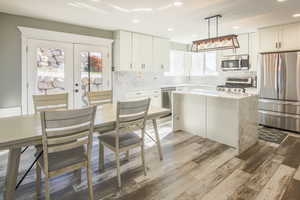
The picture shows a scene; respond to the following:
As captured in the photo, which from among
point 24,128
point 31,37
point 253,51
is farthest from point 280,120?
point 31,37

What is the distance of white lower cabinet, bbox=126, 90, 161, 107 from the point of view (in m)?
5.11

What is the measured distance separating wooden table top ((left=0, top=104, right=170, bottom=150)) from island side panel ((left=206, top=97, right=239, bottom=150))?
5.13 feet

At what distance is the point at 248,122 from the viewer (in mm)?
3330

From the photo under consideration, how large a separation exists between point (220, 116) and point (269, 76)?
2039mm

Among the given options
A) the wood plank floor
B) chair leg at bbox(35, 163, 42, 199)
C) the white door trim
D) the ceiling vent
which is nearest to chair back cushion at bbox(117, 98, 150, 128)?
the wood plank floor

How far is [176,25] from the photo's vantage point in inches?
171

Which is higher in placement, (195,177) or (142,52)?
(142,52)

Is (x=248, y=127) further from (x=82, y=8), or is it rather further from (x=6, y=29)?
(x=6, y=29)

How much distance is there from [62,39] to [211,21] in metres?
3.29

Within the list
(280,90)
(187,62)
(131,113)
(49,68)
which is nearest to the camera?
(131,113)

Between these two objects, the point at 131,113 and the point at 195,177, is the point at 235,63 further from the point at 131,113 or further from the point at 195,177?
the point at 131,113

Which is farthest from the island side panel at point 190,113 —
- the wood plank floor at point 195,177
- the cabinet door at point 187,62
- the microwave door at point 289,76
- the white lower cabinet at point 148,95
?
the cabinet door at point 187,62

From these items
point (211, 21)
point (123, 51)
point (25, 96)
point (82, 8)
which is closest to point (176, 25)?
point (211, 21)

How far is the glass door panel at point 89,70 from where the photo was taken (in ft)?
14.4
